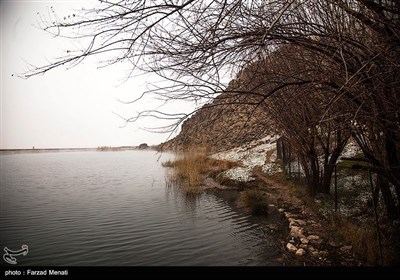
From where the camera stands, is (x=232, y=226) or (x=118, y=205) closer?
(x=232, y=226)

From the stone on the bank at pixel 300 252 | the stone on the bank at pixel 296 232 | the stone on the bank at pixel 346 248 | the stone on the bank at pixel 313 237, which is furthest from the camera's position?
the stone on the bank at pixel 296 232

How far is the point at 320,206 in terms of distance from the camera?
795 centimetres

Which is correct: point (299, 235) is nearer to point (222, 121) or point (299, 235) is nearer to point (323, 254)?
point (323, 254)

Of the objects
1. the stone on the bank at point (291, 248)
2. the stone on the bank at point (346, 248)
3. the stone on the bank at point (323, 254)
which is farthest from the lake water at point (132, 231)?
the stone on the bank at point (346, 248)

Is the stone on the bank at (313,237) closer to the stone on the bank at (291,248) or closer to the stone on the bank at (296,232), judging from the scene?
the stone on the bank at (296,232)

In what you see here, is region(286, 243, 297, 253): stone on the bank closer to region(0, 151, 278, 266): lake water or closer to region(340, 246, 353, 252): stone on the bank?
region(0, 151, 278, 266): lake water

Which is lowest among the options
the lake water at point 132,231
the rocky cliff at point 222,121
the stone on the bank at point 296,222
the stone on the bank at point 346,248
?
the lake water at point 132,231

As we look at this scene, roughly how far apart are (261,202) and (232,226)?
5.52ft

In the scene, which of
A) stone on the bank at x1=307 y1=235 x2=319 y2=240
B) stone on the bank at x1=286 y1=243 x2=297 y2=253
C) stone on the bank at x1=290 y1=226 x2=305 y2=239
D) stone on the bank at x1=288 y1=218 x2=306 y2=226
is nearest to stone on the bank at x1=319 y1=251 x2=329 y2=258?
stone on the bank at x1=286 y1=243 x2=297 y2=253

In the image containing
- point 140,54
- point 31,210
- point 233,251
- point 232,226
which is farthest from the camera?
point 31,210

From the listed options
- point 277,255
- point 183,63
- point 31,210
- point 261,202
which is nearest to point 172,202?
Result: point 261,202

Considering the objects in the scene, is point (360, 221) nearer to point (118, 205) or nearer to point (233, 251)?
point (233, 251)

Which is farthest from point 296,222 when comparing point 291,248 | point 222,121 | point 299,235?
point 222,121

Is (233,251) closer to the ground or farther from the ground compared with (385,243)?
closer to the ground
